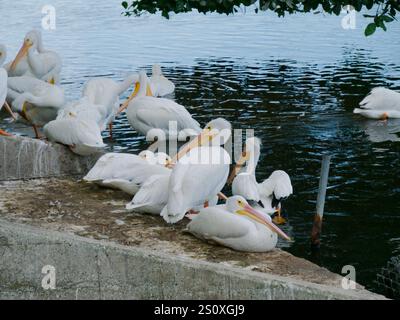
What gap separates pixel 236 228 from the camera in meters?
5.82

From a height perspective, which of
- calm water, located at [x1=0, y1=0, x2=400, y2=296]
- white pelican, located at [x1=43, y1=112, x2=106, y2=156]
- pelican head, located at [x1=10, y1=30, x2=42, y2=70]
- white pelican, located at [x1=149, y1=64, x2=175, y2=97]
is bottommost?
calm water, located at [x1=0, y1=0, x2=400, y2=296]

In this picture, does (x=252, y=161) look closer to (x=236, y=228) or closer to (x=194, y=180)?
(x=194, y=180)

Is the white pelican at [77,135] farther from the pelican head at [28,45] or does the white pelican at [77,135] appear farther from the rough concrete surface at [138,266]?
the pelican head at [28,45]

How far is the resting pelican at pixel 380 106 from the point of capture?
10.5 meters

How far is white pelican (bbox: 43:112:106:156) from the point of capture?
7.87m

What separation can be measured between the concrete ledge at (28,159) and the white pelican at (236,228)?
211 centimetres

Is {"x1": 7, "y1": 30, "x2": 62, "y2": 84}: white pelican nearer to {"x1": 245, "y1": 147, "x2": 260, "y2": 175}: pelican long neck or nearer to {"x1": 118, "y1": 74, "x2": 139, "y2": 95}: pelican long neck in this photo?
{"x1": 118, "y1": 74, "x2": 139, "y2": 95}: pelican long neck

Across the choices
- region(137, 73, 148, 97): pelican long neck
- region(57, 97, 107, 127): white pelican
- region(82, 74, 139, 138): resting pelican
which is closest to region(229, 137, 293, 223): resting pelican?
region(57, 97, 107, 127): white pelican

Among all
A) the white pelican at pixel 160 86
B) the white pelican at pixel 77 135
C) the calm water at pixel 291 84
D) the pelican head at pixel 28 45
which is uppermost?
the pelican head at pixel 28 45

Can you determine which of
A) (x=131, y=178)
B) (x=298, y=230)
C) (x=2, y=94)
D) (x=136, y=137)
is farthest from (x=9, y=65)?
(x=298, y=230)

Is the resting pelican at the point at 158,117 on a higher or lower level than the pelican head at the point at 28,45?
lower

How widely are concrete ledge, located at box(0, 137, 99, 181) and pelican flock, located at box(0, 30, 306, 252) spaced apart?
0.65 ft

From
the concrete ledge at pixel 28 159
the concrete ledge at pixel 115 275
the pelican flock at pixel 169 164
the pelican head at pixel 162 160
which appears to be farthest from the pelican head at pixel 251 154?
the concrete ledge at pixel 115 275

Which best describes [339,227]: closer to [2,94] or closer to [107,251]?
[107,251]
